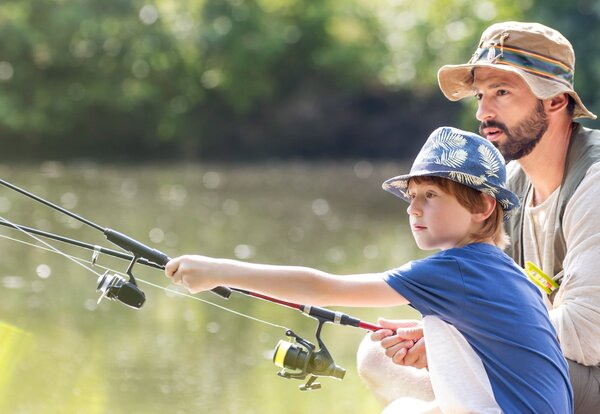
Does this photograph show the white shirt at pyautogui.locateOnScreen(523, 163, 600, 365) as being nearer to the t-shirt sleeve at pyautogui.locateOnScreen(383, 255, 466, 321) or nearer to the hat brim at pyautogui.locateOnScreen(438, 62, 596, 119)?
the hat brim at pyautogui.locateOnScreen(438, 62, 596, 119)

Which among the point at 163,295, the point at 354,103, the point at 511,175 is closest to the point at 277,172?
the point at 354,103

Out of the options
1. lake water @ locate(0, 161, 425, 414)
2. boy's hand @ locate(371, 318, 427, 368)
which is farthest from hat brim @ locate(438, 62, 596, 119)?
lake water @ locate(0, 161, 425, 414)

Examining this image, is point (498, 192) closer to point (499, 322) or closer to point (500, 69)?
point (499, 322)

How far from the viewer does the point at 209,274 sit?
2.57 m

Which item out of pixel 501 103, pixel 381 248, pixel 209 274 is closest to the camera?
pixel 209 274

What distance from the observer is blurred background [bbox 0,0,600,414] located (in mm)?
5676

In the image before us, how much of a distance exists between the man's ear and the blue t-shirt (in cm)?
83

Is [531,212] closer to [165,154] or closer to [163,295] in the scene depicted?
[163,295]

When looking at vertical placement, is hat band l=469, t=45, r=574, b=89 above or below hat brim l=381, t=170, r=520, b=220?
above

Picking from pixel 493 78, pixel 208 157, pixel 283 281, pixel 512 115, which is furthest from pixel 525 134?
pixel 208 157

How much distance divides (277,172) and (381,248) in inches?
435

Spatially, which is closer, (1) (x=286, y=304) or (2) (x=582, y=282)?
(2) (x=582, y=282)

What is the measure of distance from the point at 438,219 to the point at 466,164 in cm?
13

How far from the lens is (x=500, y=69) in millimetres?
3188
